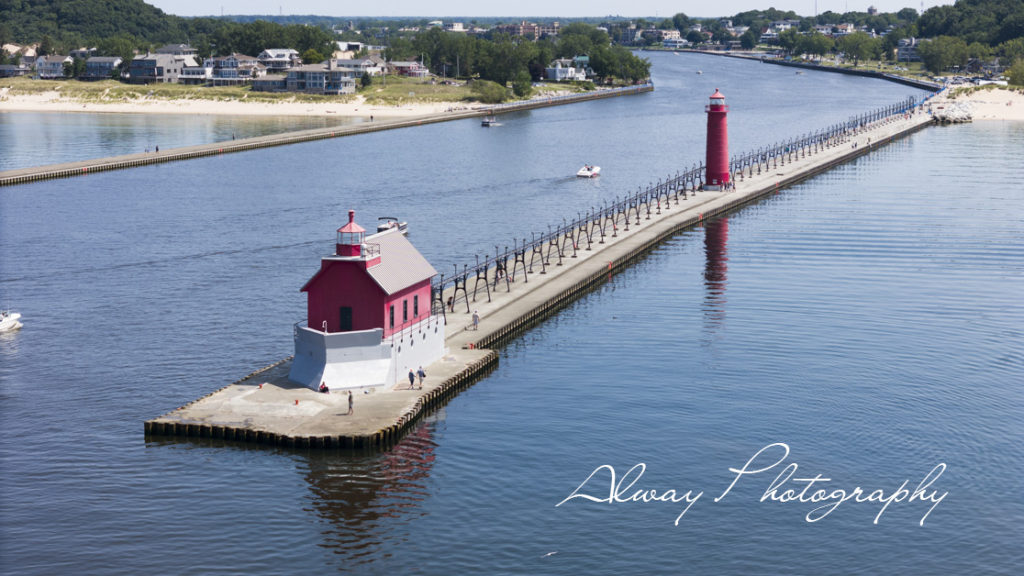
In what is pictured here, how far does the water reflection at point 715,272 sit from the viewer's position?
71594 millimetres

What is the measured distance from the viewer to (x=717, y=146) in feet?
393

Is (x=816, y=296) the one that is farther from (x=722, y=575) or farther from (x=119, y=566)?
(x=119, y=566)

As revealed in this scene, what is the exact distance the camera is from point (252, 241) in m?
97.8

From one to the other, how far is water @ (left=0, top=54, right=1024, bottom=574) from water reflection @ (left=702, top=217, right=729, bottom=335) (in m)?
0.32

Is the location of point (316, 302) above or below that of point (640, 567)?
above

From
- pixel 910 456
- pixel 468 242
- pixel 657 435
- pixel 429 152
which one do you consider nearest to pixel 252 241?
pixel 468 242

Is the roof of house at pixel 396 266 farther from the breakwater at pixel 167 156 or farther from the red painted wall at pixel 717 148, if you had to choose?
the breakwater at pixel 167 156

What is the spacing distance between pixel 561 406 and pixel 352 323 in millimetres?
10235

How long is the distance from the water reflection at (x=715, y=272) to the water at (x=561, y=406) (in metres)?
0.32

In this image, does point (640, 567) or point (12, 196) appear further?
point (12, 196)

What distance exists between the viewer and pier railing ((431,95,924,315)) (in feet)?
244

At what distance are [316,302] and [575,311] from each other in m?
24.4

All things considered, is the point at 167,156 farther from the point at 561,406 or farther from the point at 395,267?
the point at 561,406

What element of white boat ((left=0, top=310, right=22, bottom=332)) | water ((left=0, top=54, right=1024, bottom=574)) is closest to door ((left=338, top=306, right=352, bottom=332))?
water ((left=0, top=54, right=1024, bottom=574))
